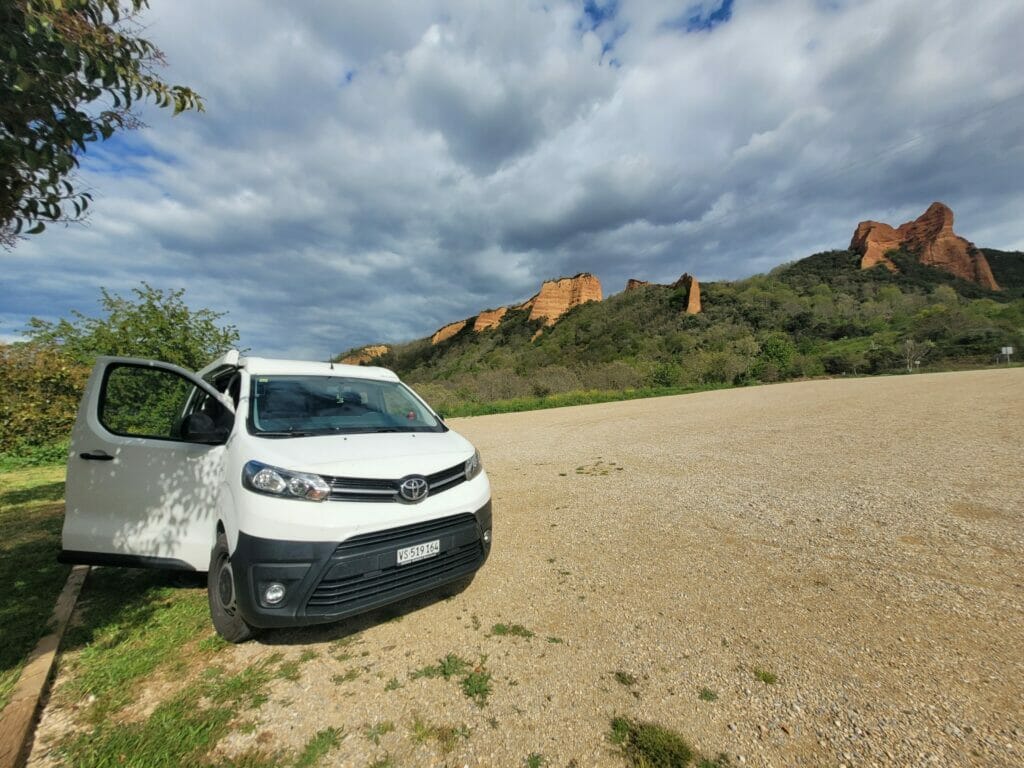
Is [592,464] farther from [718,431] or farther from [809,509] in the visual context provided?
[718,431]

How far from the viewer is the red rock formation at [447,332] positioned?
101 meters

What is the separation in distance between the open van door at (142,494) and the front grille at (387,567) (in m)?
1.19

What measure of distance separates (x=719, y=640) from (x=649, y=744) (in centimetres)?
104

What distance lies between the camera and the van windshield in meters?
3.02

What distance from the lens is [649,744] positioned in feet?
6.00

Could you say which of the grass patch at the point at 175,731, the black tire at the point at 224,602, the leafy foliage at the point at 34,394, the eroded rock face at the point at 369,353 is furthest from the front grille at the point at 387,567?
the eroded rock face at the point at 369,353

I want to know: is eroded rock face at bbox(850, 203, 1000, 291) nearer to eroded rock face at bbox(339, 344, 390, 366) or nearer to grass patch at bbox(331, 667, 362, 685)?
eroded rock face at bbox(339, 344, 390, 366)

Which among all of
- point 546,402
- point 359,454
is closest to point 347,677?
point 359,454

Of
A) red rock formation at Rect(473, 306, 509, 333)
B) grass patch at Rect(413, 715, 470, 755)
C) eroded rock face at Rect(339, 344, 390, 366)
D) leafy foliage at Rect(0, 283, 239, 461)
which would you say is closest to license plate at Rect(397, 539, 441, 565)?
grass patch at Rect(413, 715, 470, 755)

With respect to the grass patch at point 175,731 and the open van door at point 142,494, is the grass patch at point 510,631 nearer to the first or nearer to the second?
the grass patch at point 175,731

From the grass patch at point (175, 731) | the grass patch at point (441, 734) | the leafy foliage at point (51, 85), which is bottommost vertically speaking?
the grass patch at point (441, 734)

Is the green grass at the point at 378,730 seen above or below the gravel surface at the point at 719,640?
above

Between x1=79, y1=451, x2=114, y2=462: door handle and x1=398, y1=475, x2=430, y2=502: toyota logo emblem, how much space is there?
7.15ft

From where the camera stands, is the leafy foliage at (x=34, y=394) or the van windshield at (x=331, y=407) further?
the leafy foliage at (x=34, y=394)
